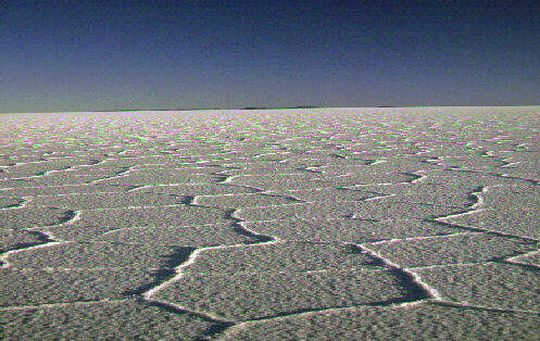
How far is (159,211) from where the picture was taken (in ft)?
7.44

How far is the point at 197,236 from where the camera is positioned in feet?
6.06

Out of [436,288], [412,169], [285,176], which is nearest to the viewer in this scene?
[436,288]

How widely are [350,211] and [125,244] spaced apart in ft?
2.76

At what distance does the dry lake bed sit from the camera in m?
1.12

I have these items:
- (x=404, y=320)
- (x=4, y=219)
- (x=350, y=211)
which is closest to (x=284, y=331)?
(x=404, y=320)

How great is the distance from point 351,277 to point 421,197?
1226 mm

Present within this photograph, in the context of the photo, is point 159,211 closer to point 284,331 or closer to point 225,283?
point 225,283

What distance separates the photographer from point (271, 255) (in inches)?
63.5

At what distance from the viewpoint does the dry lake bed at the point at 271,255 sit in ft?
3.68

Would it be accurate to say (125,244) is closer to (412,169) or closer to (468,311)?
(468,311)

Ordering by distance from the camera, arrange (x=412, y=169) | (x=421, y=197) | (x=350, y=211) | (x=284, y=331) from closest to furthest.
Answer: (x=284, y=331) < (x=350, y=211) < (x=421, y=197) < (x=412, y=169)

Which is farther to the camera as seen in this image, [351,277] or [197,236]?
[197,236]

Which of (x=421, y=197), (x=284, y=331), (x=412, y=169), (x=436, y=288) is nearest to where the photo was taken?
(x=284, y=331)

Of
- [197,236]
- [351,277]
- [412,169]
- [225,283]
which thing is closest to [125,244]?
[197,236]
